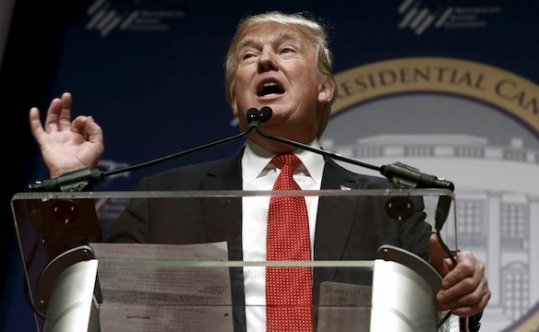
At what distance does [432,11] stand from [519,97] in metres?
0.34

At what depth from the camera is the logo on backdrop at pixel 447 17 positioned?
296cm

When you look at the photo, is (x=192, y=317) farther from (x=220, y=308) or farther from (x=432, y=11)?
(x=432, y=11)

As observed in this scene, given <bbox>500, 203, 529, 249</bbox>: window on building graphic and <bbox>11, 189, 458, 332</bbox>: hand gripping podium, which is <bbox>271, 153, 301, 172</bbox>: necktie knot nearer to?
<bbox>11, 189, 458, 332</bbox>: hand gripping podium

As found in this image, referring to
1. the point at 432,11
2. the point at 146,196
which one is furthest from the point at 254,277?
the point at 432,11

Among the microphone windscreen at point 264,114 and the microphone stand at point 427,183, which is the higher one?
the microphone windscreen at point 264,114

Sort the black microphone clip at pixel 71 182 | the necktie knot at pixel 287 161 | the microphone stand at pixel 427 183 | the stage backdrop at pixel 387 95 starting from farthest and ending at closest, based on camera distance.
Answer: the stage backdrop at pixel 387 95 < the necktie knot at pixel 287 161 < the black microphone clip at pixel 71 182 < the microphone stand at pixel 427 183

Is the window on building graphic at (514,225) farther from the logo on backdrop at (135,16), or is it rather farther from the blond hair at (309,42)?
the logo on backdrop at (135,16)

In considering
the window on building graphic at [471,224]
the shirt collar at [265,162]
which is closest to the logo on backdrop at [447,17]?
the window on building graphic at [471,224]

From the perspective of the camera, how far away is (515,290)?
2584mm

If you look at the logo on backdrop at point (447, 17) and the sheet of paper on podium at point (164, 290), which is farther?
the logo on backdrop at point (447, 17)

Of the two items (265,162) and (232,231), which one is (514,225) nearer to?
(265,162)

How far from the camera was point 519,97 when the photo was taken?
2842mm

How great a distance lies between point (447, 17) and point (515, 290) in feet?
2.55

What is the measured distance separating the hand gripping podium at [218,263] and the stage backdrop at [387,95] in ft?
3.96
